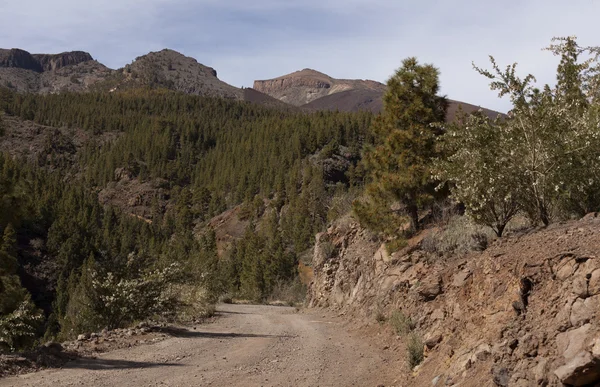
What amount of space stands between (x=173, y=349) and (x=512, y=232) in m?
8.15

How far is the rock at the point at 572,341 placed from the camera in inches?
232

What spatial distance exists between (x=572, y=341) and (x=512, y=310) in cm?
209

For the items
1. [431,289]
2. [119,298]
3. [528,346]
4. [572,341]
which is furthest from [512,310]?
[119,298]

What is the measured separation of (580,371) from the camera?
5.57 m

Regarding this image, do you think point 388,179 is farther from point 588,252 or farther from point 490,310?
point 588,252

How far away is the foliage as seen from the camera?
10.7 metres

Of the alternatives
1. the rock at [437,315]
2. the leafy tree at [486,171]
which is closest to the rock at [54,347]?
the rock at [437,315]

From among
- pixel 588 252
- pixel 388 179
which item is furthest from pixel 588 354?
pixel 388 179

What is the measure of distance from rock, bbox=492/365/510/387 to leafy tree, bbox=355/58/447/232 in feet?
35.5

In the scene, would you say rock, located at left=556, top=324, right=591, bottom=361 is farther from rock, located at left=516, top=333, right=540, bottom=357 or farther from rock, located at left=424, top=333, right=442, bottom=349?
rock, located at left=424, top=333, right=442, bottom=349

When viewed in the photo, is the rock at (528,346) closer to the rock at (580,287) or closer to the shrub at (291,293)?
the rock at (580,287)

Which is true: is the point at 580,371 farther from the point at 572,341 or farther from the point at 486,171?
the point at 486,171

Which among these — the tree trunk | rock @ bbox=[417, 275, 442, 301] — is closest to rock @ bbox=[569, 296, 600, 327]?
rock @ bbox=[417, 275, 442, 301]

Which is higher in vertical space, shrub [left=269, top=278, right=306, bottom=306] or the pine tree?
the pine tree
